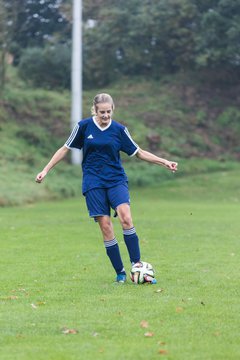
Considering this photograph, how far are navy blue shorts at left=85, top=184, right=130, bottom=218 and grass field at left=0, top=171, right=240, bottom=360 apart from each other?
36.2 inches

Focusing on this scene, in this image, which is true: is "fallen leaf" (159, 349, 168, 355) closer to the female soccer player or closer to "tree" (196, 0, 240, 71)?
the female soccer player

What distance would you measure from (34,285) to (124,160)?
26856 millimetres

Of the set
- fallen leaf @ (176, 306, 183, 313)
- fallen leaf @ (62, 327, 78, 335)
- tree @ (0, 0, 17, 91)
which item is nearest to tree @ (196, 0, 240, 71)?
tree @ (0, 0, 17, 91)

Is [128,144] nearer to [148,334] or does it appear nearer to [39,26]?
[148,334]

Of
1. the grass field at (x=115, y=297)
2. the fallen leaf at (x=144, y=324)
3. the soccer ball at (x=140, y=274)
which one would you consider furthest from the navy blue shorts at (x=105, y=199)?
the fallen leaf at (x=144, y=324)

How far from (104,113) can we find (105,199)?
3.55ft

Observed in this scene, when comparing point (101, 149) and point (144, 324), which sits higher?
point (101, 149)

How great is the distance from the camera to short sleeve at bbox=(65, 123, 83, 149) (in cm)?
984

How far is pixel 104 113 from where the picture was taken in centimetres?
959

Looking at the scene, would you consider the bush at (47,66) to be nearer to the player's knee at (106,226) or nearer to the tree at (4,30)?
the tree at (4,30)

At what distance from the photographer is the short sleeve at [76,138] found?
32.3ft

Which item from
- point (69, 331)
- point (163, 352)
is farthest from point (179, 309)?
point (163, 352)

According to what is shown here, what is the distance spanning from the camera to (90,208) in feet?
32.3

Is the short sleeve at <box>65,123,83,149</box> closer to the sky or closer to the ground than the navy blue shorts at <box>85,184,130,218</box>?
closer to the sky
